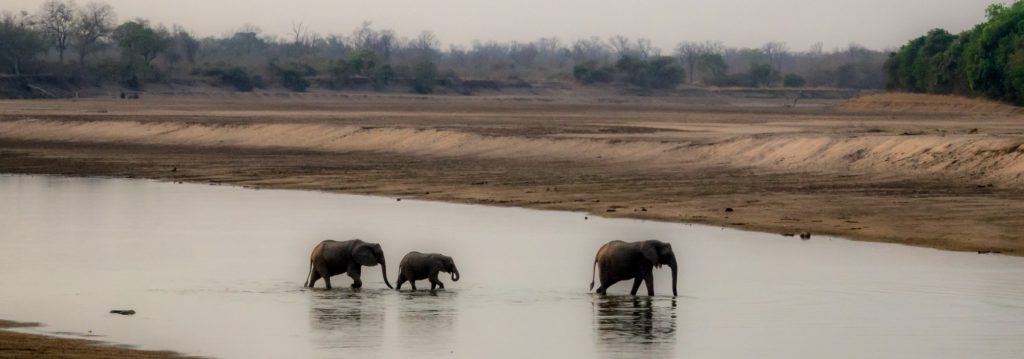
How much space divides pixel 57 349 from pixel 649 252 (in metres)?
6.84

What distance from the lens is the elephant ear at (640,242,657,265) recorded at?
17.8 meters

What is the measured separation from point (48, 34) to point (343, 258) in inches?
5391

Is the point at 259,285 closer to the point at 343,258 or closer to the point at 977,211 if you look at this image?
the point at 343,258

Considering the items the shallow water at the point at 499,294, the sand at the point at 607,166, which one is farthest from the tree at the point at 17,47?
the shallow water at the point at 499,294

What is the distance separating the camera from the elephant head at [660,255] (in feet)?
58.1

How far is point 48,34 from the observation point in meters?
149

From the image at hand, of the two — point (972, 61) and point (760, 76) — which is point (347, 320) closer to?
point (972, 61)

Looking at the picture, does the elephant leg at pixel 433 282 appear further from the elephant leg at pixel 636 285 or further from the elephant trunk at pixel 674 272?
the elephant trunk at pixel 674 272

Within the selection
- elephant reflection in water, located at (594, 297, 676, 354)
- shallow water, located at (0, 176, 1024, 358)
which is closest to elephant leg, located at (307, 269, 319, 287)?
shallow water, located at (0, 176, 1024, 358)

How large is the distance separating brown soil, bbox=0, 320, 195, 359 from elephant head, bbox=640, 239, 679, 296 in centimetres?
604

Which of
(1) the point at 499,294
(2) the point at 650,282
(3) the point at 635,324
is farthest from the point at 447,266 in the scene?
(3) the point at 635,324

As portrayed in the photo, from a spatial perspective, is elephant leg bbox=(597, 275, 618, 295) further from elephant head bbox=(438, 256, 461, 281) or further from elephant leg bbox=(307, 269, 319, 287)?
elephant leg bbox=(307, 269, 319, 287)

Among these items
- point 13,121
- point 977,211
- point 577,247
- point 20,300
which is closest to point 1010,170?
point 977,211

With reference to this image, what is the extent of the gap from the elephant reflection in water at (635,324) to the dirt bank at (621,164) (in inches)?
257
